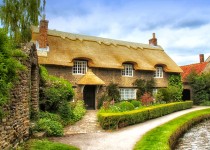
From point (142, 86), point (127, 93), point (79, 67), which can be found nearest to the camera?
point (79, 67)

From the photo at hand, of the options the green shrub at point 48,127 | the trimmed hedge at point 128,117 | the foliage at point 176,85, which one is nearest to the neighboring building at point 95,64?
the foliage at point 176,85

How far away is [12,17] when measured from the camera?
20844 mm

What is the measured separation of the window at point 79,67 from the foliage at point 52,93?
23.1ft

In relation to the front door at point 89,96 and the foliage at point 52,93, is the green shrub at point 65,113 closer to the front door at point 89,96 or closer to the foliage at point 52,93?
the foliage at point 52,93

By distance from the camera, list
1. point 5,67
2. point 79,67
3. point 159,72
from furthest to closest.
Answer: point 159,72 → point 79,67 → point 5,67

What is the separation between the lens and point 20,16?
834 inches

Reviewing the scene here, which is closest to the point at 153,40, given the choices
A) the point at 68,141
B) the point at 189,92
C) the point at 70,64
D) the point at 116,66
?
the point at 189,92

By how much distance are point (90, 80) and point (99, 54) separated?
428 cm

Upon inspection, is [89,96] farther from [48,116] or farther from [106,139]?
[106,139]

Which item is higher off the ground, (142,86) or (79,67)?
(79,67)

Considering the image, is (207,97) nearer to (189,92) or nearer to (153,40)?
(189,92)

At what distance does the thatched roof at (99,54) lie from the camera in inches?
893

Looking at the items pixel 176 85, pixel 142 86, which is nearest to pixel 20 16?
pixel 142 86

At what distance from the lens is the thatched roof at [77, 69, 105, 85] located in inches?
869
